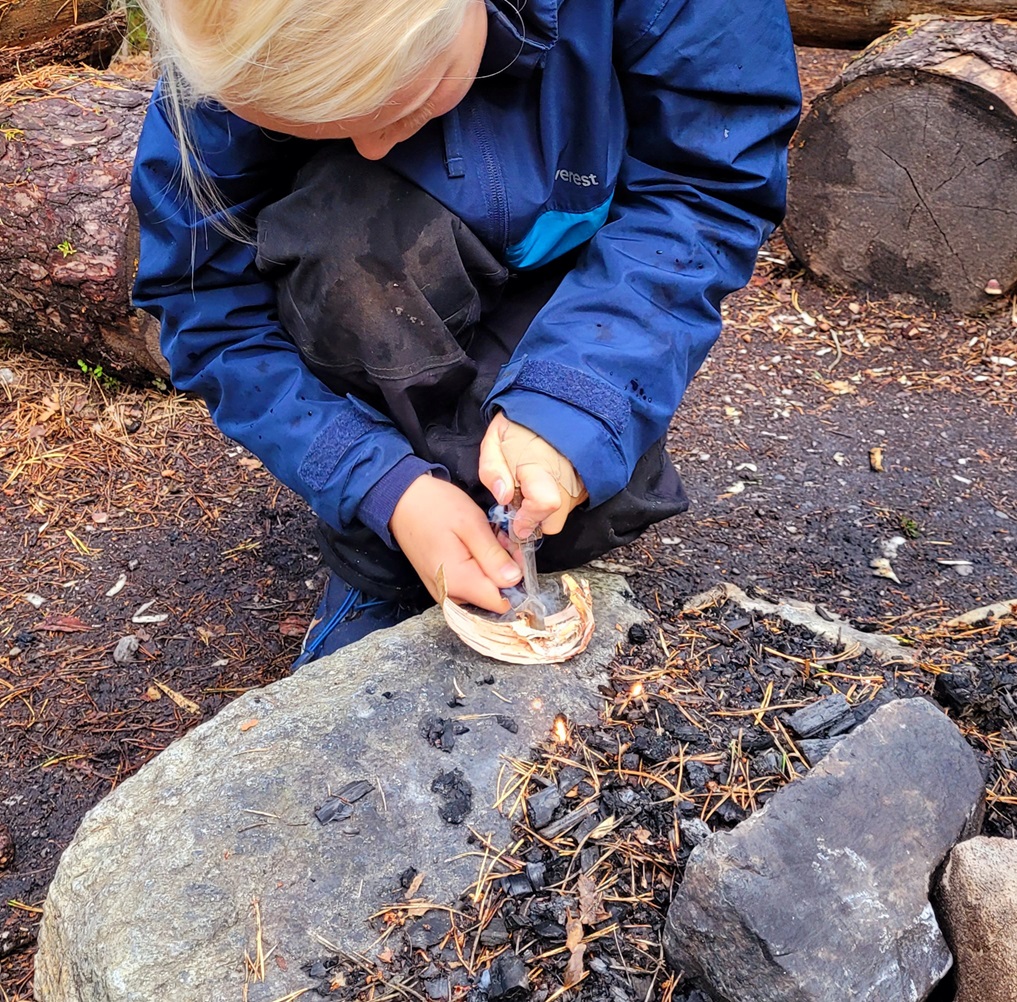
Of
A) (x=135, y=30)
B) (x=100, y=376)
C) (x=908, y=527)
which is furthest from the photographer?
(x=135, y=30)

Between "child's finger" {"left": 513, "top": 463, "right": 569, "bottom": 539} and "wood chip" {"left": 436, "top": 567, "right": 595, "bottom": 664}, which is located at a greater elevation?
"child's finger" {"left": 513, "top": 463, "right": 569, "bottom": 539}

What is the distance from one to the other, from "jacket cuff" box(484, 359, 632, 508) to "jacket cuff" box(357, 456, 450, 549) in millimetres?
243

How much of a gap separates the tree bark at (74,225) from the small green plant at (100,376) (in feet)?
0.09

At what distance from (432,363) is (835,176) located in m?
2.57

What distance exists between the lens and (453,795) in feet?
5.51

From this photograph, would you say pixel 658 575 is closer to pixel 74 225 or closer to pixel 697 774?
pixel 697 774

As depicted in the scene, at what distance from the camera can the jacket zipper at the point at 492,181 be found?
2.04m

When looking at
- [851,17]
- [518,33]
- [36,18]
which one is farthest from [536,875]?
[851,17]

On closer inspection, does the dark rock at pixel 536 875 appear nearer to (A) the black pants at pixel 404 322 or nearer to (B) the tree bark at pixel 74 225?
(A) the black pants at pixel 404 322

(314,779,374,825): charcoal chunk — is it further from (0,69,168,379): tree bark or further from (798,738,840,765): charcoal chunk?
(0,69,168,379): tree bark

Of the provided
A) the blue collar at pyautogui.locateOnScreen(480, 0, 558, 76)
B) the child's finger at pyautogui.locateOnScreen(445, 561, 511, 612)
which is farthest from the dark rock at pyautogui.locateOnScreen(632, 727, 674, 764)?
the blue collar at pyautogui.locateOnScreen(480, 0, 558, 76)

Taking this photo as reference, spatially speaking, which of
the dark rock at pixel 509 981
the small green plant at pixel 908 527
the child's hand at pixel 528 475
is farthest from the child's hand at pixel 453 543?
the small green plant at pixel 908 527

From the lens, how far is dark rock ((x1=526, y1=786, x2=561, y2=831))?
5.39ft

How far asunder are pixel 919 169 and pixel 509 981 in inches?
139
